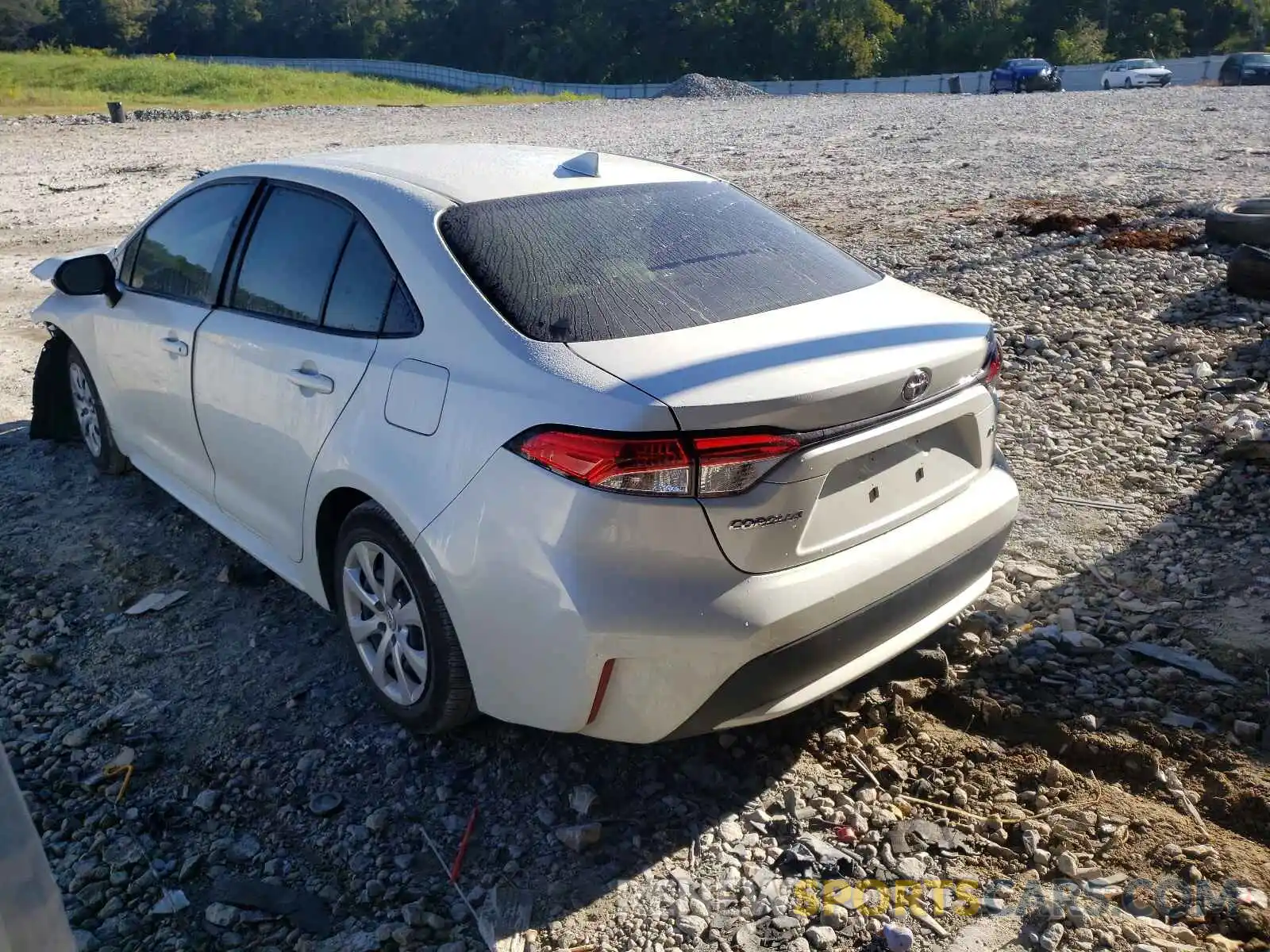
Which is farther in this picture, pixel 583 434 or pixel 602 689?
pixel 602 689

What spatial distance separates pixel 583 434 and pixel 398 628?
106cm

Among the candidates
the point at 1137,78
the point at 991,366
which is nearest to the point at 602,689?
the point at 991,366

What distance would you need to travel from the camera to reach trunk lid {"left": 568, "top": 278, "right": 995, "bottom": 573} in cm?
261

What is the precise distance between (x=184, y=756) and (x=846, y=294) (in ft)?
A: 8.30

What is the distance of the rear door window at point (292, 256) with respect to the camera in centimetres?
352

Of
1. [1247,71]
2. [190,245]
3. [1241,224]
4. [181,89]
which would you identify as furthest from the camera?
[181,89]

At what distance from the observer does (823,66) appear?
72.6 metres

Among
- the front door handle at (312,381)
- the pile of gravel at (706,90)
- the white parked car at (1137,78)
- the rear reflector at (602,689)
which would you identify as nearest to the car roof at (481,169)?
the front door handle at (312,381)

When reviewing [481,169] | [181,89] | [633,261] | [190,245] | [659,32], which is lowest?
[181,89]

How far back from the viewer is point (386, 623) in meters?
3.32

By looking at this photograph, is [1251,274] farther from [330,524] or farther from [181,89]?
[181,89]

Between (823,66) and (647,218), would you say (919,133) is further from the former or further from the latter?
(823,66)

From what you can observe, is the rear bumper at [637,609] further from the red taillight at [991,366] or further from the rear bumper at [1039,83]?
the rear bumper at [1039,83]

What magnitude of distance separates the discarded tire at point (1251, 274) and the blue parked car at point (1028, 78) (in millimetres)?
39669
